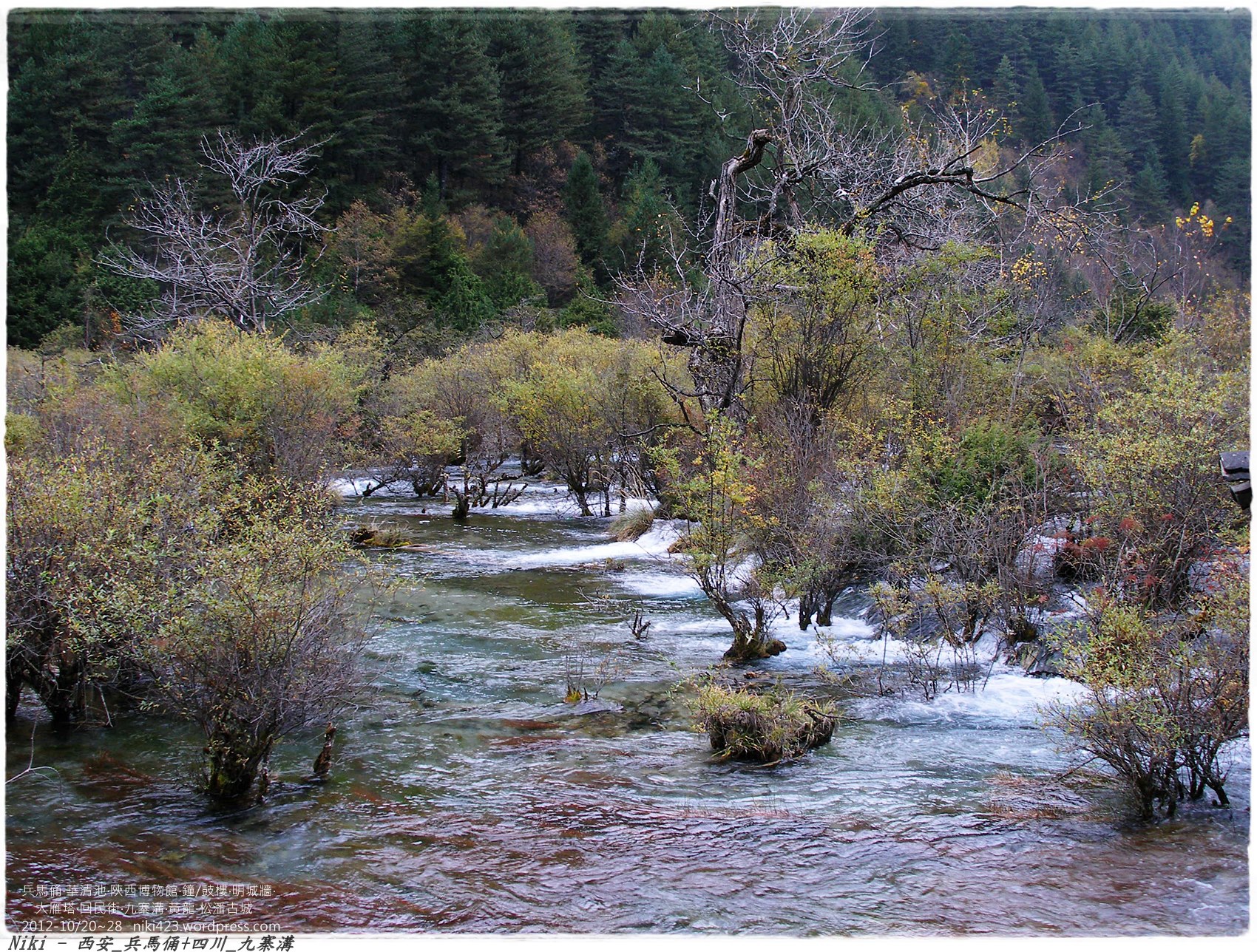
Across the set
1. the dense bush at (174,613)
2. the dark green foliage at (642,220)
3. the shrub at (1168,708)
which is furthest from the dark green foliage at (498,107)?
the shrub at (1168,708)

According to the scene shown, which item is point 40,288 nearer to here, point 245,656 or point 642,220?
point 642,220

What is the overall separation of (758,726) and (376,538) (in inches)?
449

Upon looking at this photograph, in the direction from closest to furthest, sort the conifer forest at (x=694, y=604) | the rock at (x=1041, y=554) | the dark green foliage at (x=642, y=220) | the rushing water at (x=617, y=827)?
the rushing water at (x=617, y=827)
the conifer forest at (x=694, y=604)
the rock at (x=1041, y=554)
the dark green foliage at (x=642, y=220)

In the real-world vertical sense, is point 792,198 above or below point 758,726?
above

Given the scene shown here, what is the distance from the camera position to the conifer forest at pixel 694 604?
6.49 meters

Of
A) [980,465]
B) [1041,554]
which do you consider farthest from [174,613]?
[1041,554]

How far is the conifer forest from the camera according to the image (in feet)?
21.3

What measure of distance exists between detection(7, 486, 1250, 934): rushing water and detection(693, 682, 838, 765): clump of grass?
186 mm

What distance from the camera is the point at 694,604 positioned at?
14.6 m

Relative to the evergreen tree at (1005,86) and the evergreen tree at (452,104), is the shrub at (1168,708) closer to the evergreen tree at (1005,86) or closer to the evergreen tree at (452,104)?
the evergreen tree at (452,104)

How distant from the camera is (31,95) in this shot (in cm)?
3981

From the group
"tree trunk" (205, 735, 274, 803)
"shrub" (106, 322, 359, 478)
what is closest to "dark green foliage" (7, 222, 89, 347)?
"shrub" (106, 322, 359, 478)

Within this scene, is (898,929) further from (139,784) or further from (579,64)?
(579,64)

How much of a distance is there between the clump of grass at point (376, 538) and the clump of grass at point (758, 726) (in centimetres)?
1057
